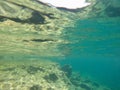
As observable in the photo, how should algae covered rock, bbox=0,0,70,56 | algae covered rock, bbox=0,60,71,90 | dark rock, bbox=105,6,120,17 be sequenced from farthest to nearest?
algae covered rock, bbox=0,60,71,90 → dark rock, bbox=105,6,120,17 → algae covered rock, bbox=0,0,70,56

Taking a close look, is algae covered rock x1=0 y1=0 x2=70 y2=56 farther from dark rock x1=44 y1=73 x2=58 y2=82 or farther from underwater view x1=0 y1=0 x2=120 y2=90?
dark rock x1=44 y1=73 x2=58 y2=82

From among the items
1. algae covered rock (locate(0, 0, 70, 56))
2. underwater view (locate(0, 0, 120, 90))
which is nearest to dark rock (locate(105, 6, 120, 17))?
underwater view (locate(0, 0, 120, 90))

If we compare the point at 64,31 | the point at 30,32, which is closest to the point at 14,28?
the point at 30,32

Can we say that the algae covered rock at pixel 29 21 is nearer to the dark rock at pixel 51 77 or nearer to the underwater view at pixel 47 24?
the underwater view at pixel 47 24

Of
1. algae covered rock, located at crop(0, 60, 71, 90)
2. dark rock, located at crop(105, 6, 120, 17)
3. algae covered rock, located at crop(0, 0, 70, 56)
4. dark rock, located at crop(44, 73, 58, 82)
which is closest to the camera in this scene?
algae covered rock, located at crop(0, 0, 70, 56)

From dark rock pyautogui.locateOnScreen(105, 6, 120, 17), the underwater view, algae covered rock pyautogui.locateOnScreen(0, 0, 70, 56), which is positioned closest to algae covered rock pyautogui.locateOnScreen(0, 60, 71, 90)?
the underwater view

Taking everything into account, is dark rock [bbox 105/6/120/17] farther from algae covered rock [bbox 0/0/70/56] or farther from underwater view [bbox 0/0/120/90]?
algae covered rock [bbox 0/0/70/56]

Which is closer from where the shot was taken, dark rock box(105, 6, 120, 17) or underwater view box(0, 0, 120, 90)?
underwater view box(0, 0, 120, 90)

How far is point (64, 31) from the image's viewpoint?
21516 mm

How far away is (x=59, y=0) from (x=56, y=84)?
16862mm

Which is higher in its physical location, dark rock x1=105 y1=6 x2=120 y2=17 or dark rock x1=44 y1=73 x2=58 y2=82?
dark rock x1=105 y1=6 x2=120 y2=17

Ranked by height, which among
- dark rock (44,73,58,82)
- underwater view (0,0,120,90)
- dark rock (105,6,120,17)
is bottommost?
dark rock (44,73,58,82)

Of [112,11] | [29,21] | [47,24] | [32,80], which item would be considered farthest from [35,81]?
[112,11]

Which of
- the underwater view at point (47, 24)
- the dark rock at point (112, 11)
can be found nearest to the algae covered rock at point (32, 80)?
the underwater view at point (47, 24)
